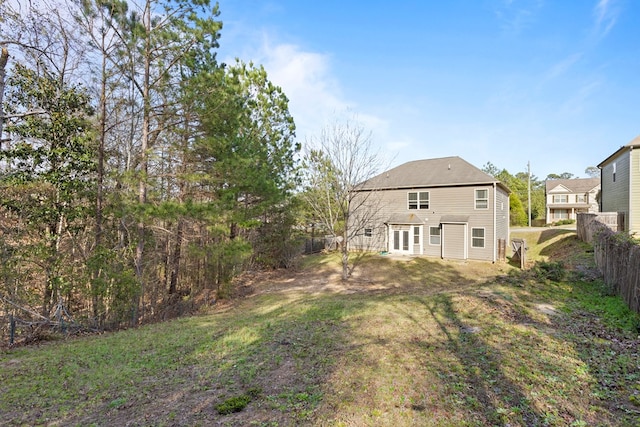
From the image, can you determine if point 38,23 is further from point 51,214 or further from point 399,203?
point 399,203

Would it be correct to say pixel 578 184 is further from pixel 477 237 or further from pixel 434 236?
pixel 434 236

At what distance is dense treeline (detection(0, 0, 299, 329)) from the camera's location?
852 centimetres

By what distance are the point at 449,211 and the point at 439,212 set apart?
0.59 m

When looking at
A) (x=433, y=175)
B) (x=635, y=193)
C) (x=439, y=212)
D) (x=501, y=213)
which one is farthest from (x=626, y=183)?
(x=433, y=175)

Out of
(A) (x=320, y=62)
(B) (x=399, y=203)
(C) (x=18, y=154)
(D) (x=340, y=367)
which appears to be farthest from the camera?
(B) (x=399, y=203)

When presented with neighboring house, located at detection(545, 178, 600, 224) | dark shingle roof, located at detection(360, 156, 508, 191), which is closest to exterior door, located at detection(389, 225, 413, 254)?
dark shingle roof, located at detection(360, 156, 508, 191)

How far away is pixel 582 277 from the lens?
8914mm

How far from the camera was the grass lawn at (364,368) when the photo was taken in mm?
3232

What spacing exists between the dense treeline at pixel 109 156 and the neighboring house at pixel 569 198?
44.3 metres

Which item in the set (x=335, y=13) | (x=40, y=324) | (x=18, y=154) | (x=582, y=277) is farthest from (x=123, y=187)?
(x=582, y=277)

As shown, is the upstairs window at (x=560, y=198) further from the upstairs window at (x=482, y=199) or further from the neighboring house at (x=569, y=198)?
the upstairs window at (x=482, y=199)

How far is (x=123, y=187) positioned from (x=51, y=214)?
199 centimetres

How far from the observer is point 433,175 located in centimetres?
1984

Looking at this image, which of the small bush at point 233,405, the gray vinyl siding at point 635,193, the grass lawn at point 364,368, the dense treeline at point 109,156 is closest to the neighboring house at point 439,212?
the gray vinyl siding at point 635,193
